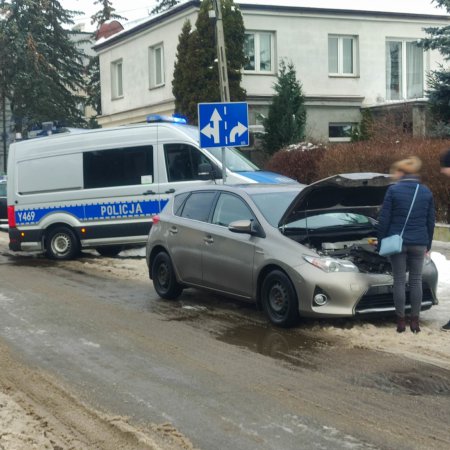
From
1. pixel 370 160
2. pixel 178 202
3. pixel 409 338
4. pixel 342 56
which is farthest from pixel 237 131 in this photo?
pixel 342 56

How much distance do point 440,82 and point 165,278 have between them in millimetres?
9781

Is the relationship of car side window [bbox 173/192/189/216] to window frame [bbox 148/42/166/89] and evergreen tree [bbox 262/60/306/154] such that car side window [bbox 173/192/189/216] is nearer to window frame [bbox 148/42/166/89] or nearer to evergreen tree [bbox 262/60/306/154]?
evergreen tree [bbox 262/60/306/154]

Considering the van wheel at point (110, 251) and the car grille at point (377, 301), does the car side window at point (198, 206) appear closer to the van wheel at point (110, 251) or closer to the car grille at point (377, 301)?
the car grille at point (377, 301)

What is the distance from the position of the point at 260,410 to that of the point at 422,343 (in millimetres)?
2572

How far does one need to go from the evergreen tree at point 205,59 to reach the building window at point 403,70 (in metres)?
6.42

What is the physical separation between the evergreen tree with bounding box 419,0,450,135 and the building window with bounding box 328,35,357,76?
10.8 m

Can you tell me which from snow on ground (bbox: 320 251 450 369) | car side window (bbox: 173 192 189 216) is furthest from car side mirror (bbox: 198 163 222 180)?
snow on ground (bbox: 320 251 450 369)

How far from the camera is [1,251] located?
1853 centimetres

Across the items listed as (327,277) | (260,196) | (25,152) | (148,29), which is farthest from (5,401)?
(148,29)

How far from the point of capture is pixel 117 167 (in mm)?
15445

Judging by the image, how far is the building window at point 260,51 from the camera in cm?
2784

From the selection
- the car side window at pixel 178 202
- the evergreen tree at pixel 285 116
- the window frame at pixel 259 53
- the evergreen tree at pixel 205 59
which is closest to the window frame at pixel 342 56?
the window frame at pixel 259 53

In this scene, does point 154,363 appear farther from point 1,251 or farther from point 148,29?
point 148,29

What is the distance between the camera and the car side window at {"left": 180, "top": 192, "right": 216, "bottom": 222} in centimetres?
1003
